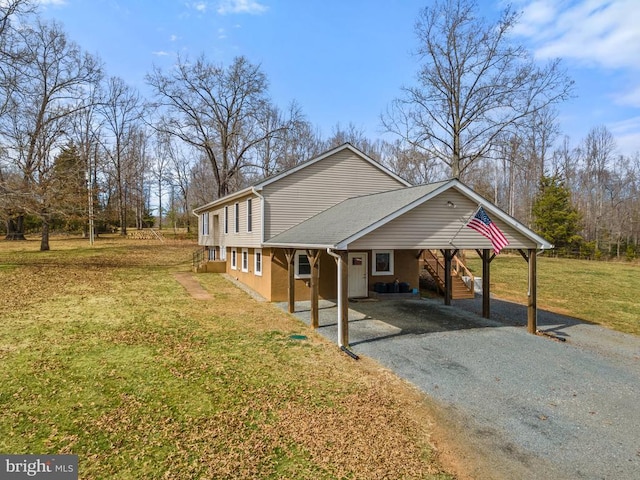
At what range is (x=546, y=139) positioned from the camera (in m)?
40.8

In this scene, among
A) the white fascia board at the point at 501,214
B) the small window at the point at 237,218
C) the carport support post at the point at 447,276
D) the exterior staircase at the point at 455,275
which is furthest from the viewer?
the small window at the point at 237,218

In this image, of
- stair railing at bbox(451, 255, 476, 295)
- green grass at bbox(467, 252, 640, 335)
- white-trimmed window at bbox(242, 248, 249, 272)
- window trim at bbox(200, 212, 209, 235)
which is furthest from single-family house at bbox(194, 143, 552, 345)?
window trim at bbox(200, 212, 209, 235)

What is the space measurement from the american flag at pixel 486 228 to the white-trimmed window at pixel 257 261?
9164 millimetres

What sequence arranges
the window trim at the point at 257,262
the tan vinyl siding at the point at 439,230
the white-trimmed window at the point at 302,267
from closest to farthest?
the tan vinyl siding at the point at 439,230 → the white-trimmed window at the point at 302,267 → the window trim at the point at 257,262

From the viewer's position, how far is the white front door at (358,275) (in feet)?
51.5

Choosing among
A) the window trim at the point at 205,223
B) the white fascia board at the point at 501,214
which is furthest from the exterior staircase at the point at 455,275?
the window trim at the point at 205,223

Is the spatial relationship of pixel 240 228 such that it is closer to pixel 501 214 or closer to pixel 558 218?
pixel 501 214

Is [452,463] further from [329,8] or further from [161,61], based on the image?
[161,61]

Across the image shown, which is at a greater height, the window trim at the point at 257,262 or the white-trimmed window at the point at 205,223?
the white-trimmed window at the point at 205,223

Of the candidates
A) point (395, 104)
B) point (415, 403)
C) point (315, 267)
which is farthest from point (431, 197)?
point (395, 104)

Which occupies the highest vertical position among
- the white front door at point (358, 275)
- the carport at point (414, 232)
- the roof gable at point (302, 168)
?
the roof gable at point (302, 168)

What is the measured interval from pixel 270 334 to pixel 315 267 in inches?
91.2

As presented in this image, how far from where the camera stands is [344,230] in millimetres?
10508

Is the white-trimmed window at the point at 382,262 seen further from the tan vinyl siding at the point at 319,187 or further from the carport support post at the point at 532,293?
the carport support post at the point at 532,293
